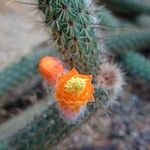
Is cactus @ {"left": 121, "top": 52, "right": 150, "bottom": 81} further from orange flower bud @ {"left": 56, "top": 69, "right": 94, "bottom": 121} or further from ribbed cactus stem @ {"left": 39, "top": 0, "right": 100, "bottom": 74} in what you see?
orange flower bud @ {"left": 56, "top": 69, "right": 94, "bottom": 121}

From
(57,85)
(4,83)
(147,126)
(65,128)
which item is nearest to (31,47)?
(4,83)

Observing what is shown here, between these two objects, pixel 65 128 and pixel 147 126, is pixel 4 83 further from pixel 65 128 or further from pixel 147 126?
pixel 147 126

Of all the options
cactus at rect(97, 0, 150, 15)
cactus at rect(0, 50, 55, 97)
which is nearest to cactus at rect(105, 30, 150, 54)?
cactus at rect(97, 0, 150, 15)

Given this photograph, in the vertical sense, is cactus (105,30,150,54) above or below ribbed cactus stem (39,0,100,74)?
below

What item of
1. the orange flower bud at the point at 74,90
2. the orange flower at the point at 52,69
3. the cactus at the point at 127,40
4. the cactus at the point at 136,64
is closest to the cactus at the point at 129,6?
the cactus at the point at 127,40

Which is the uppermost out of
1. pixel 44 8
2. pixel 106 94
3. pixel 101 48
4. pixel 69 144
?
pixel 44 8

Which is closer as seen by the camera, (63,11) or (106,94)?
(63,11)
